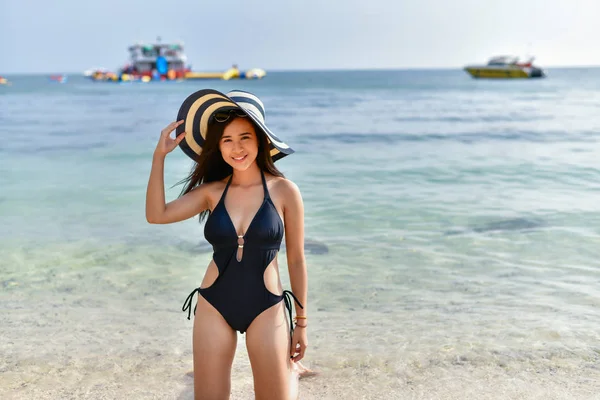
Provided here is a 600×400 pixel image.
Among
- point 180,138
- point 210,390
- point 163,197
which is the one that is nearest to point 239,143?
point 180,138

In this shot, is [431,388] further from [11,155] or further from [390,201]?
[11,155]

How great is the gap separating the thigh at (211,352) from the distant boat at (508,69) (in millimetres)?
99318

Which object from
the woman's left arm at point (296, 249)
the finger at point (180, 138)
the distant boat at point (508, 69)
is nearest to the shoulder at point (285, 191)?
the woman's left arm at point (296, 249)

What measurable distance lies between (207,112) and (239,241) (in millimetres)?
709

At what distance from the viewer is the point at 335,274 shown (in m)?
6.77

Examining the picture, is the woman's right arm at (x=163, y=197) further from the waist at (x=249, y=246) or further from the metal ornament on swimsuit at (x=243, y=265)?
the waist at (x=249, y=246)

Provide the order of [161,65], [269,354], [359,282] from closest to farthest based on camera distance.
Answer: [269,354] → [359,282] → [161,65]

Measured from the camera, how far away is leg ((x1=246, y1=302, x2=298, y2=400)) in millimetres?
Result: 3238

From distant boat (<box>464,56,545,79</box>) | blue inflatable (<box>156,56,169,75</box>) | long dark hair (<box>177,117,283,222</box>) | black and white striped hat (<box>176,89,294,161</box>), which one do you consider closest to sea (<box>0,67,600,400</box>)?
long dark hair (<box>177,117,283,222</box>)

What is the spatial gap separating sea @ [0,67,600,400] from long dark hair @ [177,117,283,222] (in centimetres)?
58

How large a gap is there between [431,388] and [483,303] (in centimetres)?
207

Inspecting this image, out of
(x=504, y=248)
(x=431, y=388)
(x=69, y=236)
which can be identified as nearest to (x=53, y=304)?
(x=69, y=236)

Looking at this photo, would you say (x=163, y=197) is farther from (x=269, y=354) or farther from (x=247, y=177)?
(x=269, y=354)

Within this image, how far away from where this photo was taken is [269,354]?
10.6 ft
